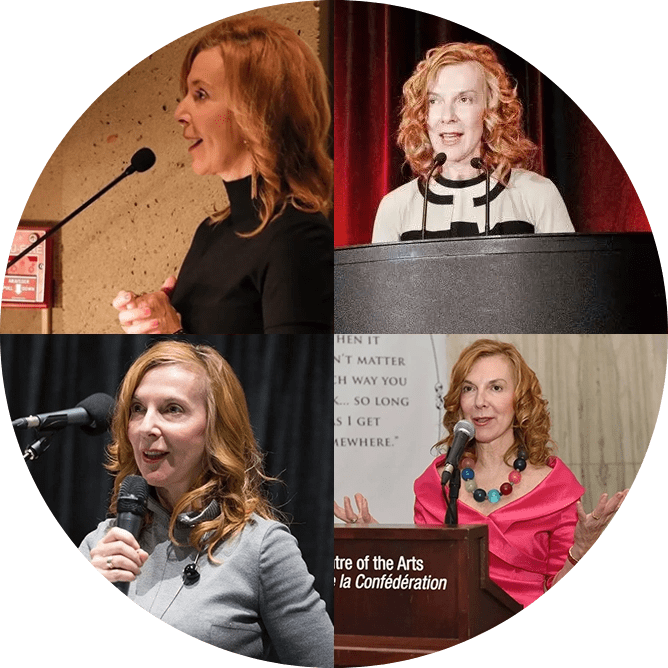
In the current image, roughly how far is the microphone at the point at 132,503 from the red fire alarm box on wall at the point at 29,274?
78 cm

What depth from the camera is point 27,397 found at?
4.05 metres

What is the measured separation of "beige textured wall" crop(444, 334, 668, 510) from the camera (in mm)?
4035

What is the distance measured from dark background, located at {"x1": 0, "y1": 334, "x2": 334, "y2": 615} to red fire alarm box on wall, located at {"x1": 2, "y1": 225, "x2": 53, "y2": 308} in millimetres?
144

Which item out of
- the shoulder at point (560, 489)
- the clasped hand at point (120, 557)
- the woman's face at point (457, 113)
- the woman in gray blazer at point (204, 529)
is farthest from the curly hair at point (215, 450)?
the woman's face at point (457, 113)

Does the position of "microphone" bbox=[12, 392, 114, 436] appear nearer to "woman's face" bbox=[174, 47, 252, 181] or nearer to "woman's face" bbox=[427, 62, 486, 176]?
"woman's face" bbox=[174, 47, 252, 181]

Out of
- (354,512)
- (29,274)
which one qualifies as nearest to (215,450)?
(354,512)

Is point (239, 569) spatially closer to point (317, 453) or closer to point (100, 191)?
point (317, 453)

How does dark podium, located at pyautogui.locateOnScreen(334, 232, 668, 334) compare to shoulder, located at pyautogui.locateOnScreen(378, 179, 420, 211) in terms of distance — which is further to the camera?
shoulder, located at pyautogui.locateOnScreen(378, 179, 420, 211)

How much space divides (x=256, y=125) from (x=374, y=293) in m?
0.81

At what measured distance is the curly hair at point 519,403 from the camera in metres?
4.04

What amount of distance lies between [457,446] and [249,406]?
81cm

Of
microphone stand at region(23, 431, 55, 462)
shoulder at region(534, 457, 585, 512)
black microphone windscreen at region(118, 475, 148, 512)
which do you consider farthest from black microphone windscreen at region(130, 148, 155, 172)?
shoulder at region(534, 457, 585, 512)

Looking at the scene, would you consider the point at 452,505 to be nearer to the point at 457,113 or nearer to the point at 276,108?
the point at 457,113

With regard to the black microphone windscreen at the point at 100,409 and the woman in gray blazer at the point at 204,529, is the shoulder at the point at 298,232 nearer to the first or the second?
the woman in gray blazer at the point at 204,529
